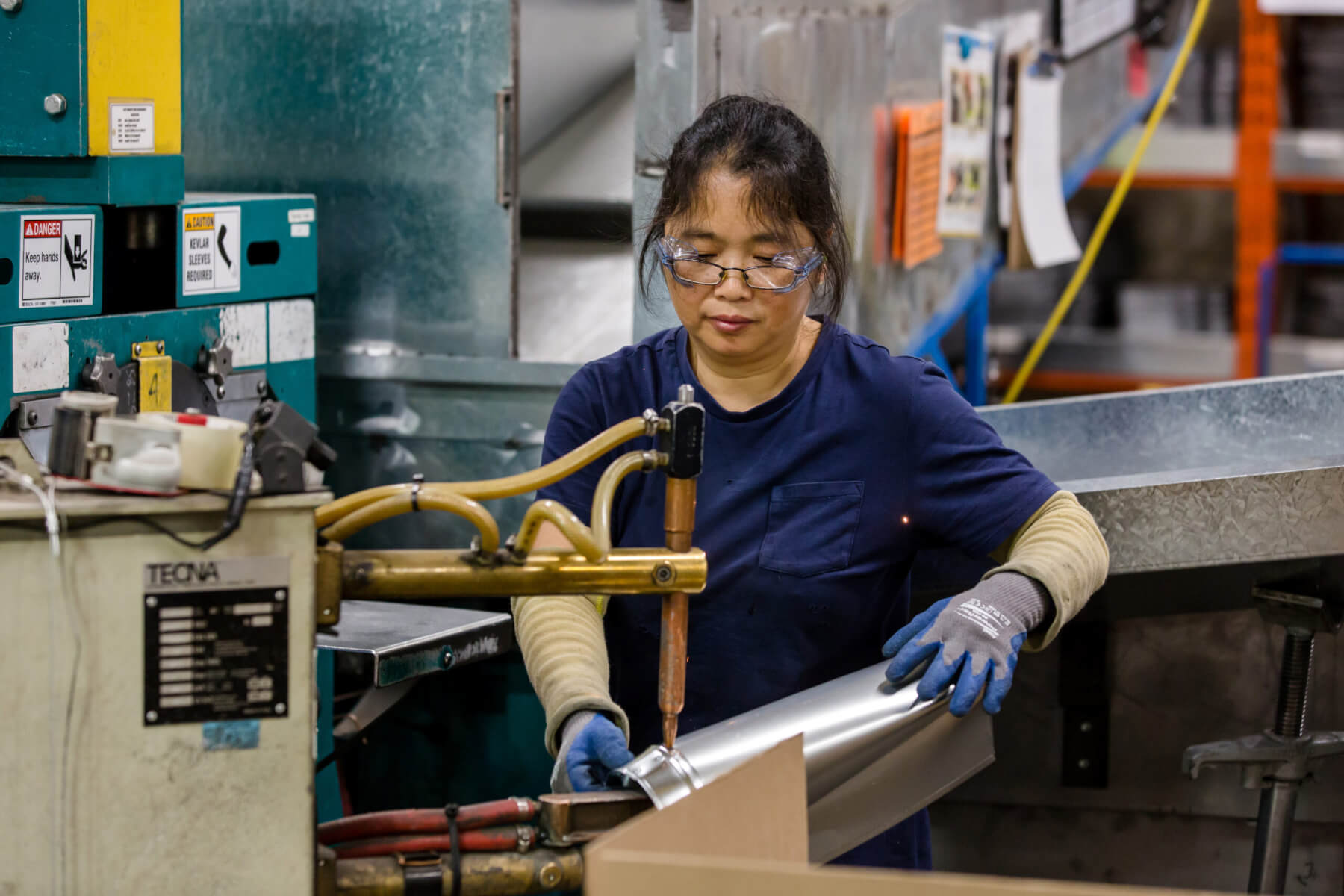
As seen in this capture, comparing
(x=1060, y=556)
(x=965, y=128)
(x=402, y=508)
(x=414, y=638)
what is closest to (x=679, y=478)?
(x=402, y=508)

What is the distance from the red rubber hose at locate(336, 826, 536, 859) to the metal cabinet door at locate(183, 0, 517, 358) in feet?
3.38

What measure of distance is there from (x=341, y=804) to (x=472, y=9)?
1010 millimetres

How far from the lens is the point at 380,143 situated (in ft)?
6.47

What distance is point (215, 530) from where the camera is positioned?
0.87 m

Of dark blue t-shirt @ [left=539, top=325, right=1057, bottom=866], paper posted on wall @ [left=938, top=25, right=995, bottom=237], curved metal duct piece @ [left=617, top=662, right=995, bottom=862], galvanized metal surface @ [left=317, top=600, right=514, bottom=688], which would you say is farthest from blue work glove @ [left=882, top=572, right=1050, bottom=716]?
paper posted on wall @ [left=938, top=25, right=995, bottom=237]

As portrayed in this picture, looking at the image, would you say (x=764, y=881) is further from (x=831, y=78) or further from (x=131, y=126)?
(x=831, y=78)

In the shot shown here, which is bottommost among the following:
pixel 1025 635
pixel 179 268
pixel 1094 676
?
pixel 1094 676

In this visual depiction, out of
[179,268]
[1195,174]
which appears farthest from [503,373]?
[1195,174]

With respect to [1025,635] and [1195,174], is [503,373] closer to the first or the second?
[1025,635]

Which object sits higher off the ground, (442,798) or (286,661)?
(286,661)

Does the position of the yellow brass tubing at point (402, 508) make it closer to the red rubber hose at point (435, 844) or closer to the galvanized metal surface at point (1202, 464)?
the red rubber hose at point (435, 844)

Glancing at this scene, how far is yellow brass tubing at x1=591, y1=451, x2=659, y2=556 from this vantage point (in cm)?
97

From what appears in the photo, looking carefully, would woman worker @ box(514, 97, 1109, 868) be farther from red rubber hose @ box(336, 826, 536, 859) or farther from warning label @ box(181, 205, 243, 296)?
warning label @ box(181, 205, 243, 296)

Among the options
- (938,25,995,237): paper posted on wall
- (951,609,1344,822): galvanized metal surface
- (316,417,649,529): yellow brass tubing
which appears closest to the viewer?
(316,417,649,529): yellow brass tubing
